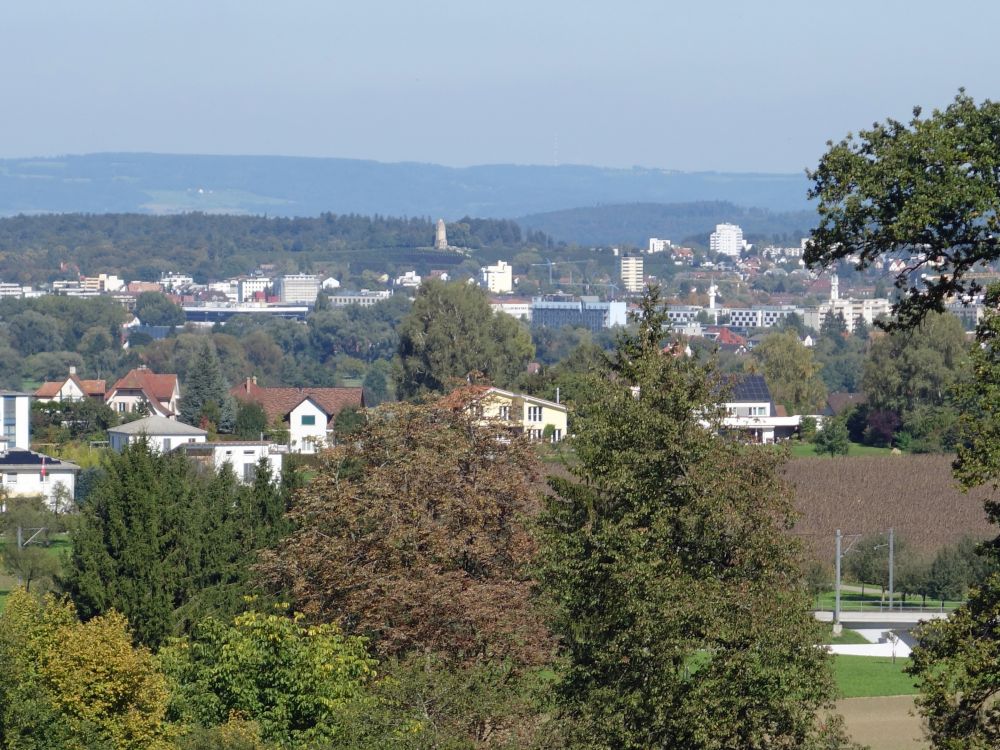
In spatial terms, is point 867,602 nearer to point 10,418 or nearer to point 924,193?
point 924,193

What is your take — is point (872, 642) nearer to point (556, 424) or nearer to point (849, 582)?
point (849, 582)

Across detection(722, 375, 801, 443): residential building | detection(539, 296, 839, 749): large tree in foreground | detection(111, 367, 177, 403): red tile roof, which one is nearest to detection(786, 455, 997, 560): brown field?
detection(722, 375, 801, 443): residential building

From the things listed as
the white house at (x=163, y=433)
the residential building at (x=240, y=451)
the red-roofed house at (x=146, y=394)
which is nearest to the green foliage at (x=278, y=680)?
the residential building at (x=240, y=451)

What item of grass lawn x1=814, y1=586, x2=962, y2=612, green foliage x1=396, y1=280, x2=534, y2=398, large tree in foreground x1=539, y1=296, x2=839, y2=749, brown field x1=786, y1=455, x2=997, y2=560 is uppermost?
large tree in foreground x1=539, y1=296, x2=839, y2=749

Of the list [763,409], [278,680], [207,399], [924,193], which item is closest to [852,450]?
[763,409]

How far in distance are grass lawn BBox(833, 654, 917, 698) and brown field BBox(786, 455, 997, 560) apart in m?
10.2

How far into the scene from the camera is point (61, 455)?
59.6 metres

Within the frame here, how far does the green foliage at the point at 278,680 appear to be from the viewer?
17.2 meters

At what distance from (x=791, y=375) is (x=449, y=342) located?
1926 centimetres

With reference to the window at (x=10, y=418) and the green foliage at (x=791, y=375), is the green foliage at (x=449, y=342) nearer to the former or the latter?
the green foliage at (x=791, y=375)

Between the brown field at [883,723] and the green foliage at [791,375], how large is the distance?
173ft

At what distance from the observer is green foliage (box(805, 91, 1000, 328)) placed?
1016cm

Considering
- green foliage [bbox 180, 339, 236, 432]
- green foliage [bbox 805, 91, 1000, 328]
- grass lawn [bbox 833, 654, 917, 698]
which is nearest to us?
green foliage [bbox 805, 91, 1000, 328]

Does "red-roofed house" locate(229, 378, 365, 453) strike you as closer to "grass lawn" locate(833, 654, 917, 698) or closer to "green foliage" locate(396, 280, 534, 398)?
"green foliage" locate(396, 280, 534, 398)
